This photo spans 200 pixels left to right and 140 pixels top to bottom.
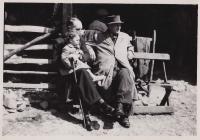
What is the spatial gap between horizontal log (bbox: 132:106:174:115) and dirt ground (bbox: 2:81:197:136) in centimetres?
5

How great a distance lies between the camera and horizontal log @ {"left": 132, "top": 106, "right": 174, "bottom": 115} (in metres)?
5.58

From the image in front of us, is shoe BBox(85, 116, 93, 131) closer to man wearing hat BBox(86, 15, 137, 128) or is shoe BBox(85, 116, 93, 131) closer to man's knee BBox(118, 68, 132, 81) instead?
man wearing hat BBox(86, 15, 137, 128)

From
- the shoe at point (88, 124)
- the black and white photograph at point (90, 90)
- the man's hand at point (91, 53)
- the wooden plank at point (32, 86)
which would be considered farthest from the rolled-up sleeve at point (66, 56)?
the shoe at point (88, 124)

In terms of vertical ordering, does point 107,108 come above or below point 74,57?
below

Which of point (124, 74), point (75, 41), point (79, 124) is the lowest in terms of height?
point (79, 124)

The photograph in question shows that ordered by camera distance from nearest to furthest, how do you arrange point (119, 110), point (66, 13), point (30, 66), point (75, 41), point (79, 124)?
point (119, 110), point (79, 124), point (75, 41), point (66, 13), point (30, 66)

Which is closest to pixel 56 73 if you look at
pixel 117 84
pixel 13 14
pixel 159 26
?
pixel 117 84

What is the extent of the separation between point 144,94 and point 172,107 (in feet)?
2.44

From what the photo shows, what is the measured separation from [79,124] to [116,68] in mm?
803

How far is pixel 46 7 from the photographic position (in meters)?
7.50

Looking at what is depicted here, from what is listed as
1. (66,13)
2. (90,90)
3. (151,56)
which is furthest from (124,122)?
(66,13)

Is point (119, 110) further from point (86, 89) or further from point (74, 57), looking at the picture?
point (74, 57)

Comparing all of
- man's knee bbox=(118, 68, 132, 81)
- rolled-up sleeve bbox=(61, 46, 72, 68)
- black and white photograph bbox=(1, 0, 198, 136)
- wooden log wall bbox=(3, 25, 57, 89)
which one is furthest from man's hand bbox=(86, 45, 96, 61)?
wooden log wall bbox=(3, 25, 57, 89)

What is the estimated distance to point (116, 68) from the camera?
17.5 feet
